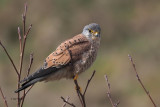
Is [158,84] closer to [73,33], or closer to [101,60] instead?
[101,60]

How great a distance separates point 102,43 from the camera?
932cm


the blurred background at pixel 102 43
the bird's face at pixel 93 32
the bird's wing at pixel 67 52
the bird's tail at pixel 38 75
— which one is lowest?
the bird's tail at pixel 38 75

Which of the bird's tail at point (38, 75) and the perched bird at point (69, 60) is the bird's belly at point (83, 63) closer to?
the perched bird at point (69, 60)

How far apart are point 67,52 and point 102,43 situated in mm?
5580

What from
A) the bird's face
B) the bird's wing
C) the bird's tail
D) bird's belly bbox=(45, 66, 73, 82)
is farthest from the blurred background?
the bird's tail

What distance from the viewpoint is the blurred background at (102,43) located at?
821 centimetres

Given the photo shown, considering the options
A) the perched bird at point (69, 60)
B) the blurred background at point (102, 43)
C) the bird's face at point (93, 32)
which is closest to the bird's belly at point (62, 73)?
the perched bird at point (69, 60)

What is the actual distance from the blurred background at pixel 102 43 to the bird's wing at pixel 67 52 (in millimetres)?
4052

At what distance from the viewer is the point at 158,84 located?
8031 mm

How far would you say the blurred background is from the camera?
8211mm

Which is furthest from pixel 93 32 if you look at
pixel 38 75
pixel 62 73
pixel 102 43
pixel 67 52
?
pixel 102 43

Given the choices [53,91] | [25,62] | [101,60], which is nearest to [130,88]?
[101,60]

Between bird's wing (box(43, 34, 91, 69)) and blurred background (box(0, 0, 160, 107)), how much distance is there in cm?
405

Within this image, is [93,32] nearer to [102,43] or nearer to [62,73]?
[62,73]
